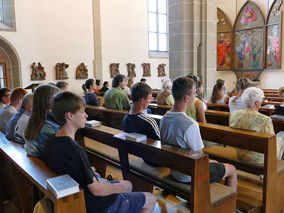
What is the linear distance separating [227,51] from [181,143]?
13960mm

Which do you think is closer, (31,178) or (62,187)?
(62,187)

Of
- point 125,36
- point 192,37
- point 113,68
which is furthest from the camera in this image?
point 125,36

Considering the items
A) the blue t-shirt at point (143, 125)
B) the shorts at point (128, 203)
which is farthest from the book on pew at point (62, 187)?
the blue t-shirt at point (143, 125)

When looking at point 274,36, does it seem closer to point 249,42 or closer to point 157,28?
point 249,42

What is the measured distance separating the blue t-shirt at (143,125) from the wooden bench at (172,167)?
0.22 meters

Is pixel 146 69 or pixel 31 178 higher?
pixel 146 69

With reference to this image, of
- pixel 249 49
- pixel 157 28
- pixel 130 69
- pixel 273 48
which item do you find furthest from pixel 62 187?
pixel 249 49

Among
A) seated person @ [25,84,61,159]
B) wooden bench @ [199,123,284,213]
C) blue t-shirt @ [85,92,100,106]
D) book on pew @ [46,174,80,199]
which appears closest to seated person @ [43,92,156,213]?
book on pew @ [46,174,80,199]

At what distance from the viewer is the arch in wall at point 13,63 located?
9.91 meters

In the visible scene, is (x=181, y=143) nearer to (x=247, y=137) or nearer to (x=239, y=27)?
(x=247, y=137)

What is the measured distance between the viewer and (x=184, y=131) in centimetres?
225

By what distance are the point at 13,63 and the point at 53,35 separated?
1811 mm

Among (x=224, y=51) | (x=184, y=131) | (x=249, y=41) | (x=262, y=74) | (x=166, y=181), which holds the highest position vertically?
(x=249, y=41)

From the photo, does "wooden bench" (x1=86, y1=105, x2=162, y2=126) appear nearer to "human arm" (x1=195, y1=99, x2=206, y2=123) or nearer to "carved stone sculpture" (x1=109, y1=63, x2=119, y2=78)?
"human arm" (x1=195, y1=99, x2=206, y2=123)
